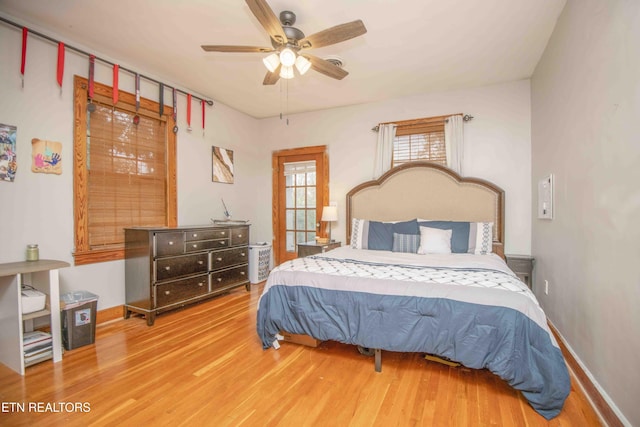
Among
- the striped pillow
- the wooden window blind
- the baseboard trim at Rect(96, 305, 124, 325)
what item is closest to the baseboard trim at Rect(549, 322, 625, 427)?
the striped pillow

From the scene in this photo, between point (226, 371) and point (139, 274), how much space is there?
1590 millimetres

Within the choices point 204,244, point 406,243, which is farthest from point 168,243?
point 406,243

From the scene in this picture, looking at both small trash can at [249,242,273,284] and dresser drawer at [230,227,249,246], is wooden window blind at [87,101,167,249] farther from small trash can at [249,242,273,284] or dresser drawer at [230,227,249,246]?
small trash can at [249,242,273,284]

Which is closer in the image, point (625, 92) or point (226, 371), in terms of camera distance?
point (625, 92)

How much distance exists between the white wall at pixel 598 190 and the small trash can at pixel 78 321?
3581 mm

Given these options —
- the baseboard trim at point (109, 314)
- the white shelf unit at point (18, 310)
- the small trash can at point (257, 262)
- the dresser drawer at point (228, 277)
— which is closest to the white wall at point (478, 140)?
the small trash can at point (257, 262)

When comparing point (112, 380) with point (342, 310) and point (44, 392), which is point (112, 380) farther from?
point (342, 310)

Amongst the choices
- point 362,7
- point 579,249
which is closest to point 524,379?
point 579,249

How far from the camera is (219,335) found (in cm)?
275

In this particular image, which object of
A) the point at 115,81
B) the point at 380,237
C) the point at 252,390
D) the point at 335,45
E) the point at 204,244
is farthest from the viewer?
the point at 380,237

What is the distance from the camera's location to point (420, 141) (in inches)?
161

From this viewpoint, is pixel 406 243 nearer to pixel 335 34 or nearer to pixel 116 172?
pixel 335 34

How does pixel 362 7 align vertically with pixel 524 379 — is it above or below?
above

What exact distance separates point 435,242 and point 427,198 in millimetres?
822
